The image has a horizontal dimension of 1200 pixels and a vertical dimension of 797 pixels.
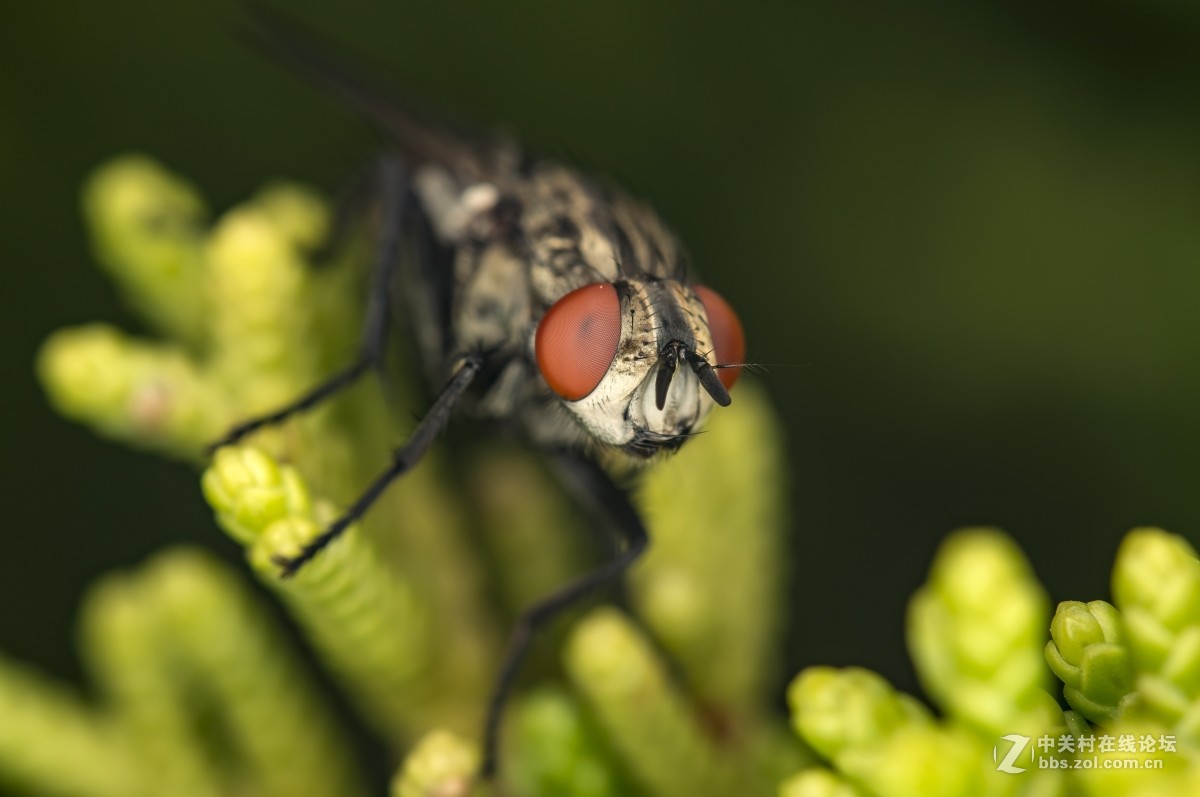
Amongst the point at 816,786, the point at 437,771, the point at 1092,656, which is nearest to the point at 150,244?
the point at 437,771

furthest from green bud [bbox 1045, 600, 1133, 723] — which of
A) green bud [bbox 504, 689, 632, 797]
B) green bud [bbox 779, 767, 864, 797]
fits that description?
green bud [bbox 504, 689, 632, 797]

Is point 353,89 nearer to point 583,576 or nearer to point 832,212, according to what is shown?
point 832,212

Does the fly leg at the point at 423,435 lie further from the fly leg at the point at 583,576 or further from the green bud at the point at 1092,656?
the green bud at the point at 1092,656

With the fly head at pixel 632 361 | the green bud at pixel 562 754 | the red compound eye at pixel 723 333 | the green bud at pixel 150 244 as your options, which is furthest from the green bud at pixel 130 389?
→ the red compound eye at pixel 723 333

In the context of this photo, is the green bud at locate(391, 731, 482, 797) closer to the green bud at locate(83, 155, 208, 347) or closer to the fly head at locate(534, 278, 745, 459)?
the fly head at locate(534, 278, 745, 459)

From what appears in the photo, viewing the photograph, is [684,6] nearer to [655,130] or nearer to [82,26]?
[655,130]
